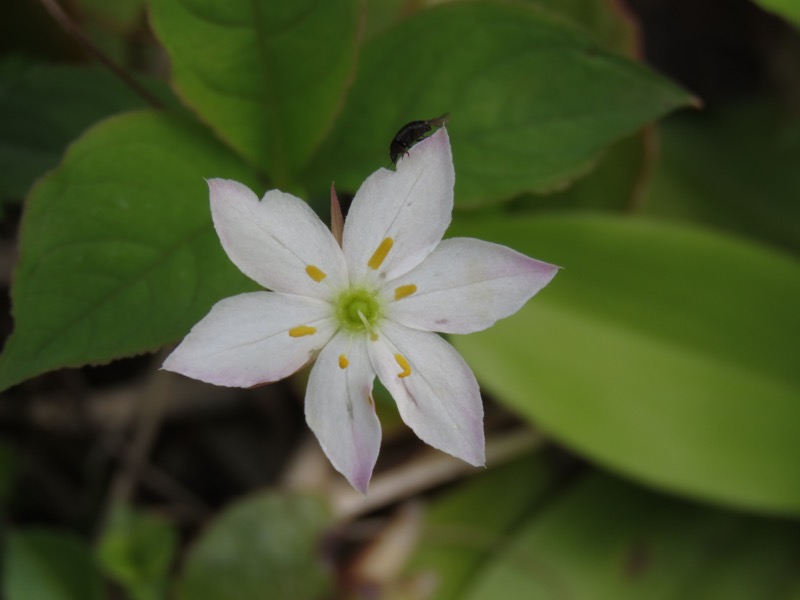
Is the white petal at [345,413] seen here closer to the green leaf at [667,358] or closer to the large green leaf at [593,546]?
the green leaf at [667,358]

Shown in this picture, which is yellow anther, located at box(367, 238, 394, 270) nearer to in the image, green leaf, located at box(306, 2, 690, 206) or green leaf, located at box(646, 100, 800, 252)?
green leaf, located at box(306, 2, 690, 206)

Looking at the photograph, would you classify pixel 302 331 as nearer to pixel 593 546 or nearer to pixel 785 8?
pixel 785 8

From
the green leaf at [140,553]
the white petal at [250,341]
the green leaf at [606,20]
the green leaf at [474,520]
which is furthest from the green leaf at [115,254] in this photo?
the green leaf at [474,520]

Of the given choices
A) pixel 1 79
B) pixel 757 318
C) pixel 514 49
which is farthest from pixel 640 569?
pixel 1 79

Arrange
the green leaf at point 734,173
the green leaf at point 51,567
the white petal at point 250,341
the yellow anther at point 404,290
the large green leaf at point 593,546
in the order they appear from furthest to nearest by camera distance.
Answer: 1. the green leaf at point 734,173
2. the large green leaf at point 593,546
3. the green leaf at point 51,567
4. the yellow anther at point 404,290
5. the white petal at point 250,341

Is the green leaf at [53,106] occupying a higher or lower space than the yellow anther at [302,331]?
lower

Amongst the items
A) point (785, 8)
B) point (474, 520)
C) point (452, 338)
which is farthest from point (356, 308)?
point (474, 520)
